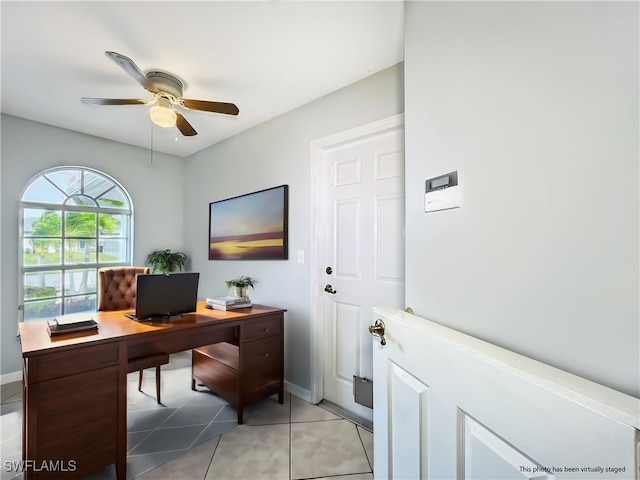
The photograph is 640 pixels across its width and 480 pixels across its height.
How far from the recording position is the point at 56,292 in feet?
10.1

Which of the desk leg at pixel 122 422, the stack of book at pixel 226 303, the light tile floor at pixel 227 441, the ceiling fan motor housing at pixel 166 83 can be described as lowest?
the light tile floor at pixel 227 441

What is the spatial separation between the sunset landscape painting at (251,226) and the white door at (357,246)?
1.54 ft

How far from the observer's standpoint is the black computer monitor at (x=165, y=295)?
6.02 ft

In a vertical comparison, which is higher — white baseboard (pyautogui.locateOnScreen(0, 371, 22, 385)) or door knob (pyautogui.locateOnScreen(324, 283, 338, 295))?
door knob (pyautogui.locateOnScreen(324, 283, 338, 295))

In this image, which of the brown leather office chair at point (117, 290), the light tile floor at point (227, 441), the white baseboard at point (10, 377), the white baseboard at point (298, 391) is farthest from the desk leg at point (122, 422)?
the white baseboard at point (10, 377)

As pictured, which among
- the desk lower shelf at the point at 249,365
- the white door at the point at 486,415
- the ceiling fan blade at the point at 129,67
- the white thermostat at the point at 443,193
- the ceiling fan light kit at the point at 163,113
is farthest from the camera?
the desk lower shelf at the point at 249,365

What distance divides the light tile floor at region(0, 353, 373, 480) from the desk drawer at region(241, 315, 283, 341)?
0.59 m

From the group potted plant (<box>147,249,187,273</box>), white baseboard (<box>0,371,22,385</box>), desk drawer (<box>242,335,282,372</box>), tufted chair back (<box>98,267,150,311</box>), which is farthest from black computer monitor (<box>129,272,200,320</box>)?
white baseboard (<box>0,371,22,385</box>)

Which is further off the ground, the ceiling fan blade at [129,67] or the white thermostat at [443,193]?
the ceiling fan blade at [129,67]

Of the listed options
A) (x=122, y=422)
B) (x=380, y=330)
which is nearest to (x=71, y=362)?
(x=122, y=422)

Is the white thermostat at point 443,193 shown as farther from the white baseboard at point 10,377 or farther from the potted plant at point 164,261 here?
Result: the white baseboard at point 10,377

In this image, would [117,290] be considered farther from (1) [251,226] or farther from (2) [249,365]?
(2) [249,365]

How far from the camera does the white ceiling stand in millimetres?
1544

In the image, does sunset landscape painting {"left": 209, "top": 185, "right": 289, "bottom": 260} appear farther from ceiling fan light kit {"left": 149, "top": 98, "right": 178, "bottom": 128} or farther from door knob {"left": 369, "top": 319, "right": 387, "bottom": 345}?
door knob {"left": 369, "top": 319, "right": 387, "bottom": 345}
